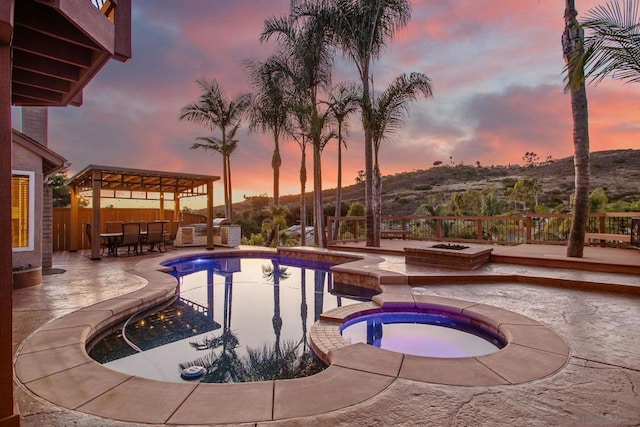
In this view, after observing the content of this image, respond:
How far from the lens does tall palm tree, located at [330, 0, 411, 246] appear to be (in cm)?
965

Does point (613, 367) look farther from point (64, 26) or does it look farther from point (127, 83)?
point (127, 83)

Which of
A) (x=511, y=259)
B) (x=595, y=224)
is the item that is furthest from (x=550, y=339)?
(x=595, y=224)

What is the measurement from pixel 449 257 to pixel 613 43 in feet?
14.9

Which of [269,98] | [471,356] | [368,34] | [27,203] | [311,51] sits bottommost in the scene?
[471,356]

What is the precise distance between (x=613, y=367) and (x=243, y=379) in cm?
329

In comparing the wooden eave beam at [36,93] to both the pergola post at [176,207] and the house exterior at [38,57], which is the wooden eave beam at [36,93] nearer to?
the house exterior at [38,57]

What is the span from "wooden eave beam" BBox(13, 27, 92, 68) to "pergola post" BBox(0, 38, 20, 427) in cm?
124

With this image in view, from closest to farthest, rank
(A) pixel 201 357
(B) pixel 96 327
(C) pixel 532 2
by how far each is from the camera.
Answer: (A) pixel 201 357
(B) pixel 96 327
(C) pixel 532 2

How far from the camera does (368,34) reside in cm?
970

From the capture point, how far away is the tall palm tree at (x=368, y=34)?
9.65m

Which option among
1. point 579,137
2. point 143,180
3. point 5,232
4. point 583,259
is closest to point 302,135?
point 143,180

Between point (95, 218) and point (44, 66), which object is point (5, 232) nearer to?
point (44, 66)

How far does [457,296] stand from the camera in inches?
209

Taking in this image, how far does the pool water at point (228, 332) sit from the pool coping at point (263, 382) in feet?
1.32
